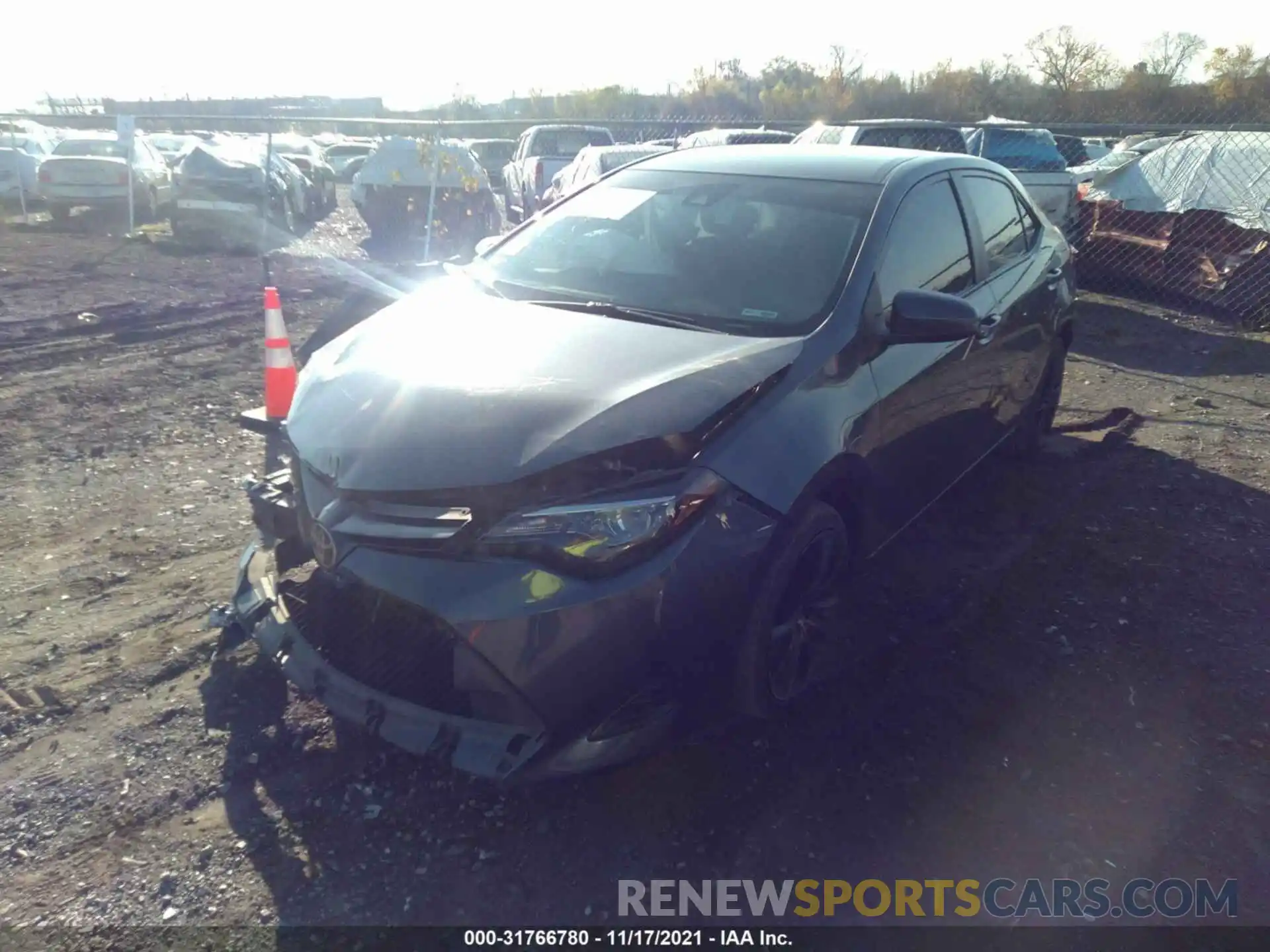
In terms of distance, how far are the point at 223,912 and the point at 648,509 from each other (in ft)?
4.89

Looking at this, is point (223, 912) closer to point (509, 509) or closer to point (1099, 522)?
point (509, 509)

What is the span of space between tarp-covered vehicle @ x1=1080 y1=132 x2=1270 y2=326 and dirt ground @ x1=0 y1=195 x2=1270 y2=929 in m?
6.29

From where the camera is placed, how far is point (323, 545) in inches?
109

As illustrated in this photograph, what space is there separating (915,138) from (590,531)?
10.5 metres

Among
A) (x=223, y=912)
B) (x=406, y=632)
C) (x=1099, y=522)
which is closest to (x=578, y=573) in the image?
(x=406, y=632)

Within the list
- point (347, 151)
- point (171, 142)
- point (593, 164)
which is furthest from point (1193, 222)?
point (347, 151)

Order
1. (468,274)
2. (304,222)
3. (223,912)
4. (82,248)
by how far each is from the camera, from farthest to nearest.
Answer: (304,222) → (82,248) → (468,274) → (223,912)

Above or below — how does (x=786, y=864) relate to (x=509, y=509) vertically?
below

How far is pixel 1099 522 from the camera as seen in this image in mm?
4918

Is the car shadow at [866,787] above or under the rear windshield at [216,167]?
under

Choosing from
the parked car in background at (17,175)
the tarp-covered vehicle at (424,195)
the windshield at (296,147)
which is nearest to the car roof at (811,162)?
the tarp-covered vehicle at (424,195)

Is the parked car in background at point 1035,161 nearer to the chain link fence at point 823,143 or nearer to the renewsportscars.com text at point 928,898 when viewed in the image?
Answer: the chain link fence at point 823,143

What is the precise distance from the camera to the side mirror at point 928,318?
3387 mm

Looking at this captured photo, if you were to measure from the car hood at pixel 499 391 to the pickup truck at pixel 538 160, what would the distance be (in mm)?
11307
